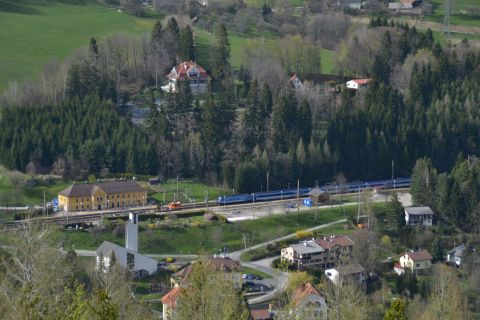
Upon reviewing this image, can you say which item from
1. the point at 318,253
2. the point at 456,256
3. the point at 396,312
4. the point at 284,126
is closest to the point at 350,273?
the point at 318,253

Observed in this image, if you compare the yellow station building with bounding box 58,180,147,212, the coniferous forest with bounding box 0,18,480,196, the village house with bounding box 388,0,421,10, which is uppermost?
the village house with bounding box 388,0,421,10

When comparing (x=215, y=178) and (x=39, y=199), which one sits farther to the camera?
→ (x=215, y=178)

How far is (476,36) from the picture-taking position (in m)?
82.4

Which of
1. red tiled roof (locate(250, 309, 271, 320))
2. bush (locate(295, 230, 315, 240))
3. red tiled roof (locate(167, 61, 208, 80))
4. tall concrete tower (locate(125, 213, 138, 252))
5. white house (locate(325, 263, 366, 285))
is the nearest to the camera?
red tiled roof (locate(250, 309, 271, 320))

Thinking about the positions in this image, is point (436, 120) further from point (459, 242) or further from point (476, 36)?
point (476, 36)

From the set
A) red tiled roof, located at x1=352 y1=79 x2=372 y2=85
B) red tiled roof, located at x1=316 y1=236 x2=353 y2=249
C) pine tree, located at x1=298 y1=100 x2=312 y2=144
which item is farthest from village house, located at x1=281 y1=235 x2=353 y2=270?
red tiled roof, located at x1=352 y1=79 x2=372 y2=85

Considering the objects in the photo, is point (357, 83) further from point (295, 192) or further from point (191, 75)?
point (295, 192)

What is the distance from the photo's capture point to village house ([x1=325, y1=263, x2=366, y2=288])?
4607 centimetres

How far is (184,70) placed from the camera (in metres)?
66.1

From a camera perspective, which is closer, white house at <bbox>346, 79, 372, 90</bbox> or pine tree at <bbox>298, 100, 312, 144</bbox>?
pine tree at <bbox>298, 100, 312, 144</bbox>

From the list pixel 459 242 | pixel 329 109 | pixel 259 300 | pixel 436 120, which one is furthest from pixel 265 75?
pixel 259 300

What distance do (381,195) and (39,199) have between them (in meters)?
16.6

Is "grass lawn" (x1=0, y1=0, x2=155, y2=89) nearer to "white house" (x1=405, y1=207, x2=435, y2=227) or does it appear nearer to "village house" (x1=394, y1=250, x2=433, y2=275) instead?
"white house" (x1=405, y1=207, x2=435, y2=227)

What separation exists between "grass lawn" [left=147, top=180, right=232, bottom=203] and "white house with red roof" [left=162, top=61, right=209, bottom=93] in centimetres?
990
